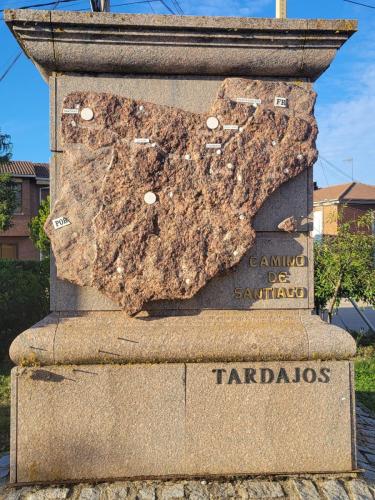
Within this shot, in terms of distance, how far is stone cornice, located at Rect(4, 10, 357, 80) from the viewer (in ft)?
10.8

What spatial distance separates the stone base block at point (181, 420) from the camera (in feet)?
10.4

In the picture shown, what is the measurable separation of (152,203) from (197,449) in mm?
1762

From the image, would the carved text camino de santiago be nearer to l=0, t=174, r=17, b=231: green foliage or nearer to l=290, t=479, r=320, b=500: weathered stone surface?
l=290, t=479, r=320, b=500: weathered stone surface

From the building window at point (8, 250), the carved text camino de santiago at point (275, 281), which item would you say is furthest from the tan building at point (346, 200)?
the carved text camino de santiago at point (275, 281)

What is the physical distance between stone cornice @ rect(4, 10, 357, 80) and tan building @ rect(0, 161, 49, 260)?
76.4 ft

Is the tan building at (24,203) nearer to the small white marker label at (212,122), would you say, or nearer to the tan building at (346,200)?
the tan building at (346,200)

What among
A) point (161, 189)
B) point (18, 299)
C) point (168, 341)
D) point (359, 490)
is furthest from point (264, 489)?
point (18, 299)

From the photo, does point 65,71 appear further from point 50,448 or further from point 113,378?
point 50,448

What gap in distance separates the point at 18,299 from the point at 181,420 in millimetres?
5151

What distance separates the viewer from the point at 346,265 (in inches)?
305

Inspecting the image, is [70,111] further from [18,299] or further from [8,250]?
[8,250]

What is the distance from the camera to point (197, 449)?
323 cm

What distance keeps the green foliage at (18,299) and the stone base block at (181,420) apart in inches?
181

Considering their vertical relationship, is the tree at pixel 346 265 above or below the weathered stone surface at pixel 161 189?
below
